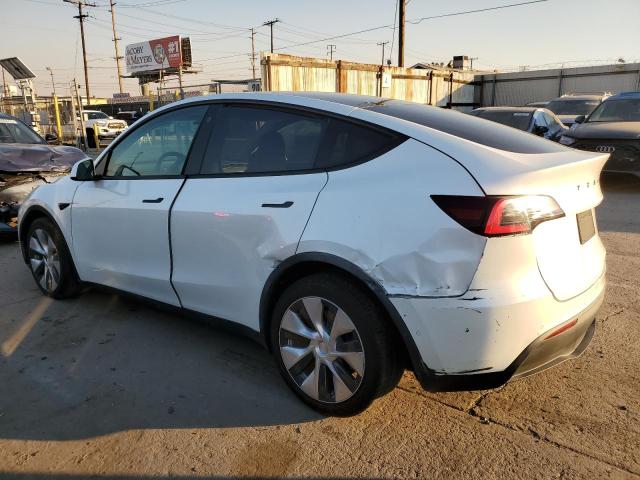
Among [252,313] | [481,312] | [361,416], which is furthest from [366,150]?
[361,416]

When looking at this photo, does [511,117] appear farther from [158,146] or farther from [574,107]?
[158,146]

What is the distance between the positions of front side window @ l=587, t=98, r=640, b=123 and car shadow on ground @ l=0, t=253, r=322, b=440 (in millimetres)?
9619

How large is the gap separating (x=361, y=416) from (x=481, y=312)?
0.97m

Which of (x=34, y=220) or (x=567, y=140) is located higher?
(x=567, y=140)

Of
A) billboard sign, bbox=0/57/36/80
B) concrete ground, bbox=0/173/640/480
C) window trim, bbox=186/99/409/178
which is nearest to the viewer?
concrete ground, bbox=0/173/640/480

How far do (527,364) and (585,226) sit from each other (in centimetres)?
76

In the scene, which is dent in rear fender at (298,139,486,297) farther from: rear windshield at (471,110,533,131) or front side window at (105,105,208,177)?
rear windshield at (471,110,533,131)

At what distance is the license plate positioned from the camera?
2.44 m

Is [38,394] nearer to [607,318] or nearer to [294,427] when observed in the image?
[294,427]

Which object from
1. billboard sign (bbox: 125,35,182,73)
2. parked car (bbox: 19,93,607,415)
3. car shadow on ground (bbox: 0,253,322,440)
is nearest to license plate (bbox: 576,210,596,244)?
parked car (bbox: 19,93,607,415)

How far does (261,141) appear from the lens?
3.00 metres

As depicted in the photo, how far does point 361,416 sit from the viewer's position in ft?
8.90

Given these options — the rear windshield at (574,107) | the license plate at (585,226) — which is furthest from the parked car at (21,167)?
the rear windshield at (574,107)

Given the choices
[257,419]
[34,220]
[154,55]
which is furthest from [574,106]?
[154,55]
